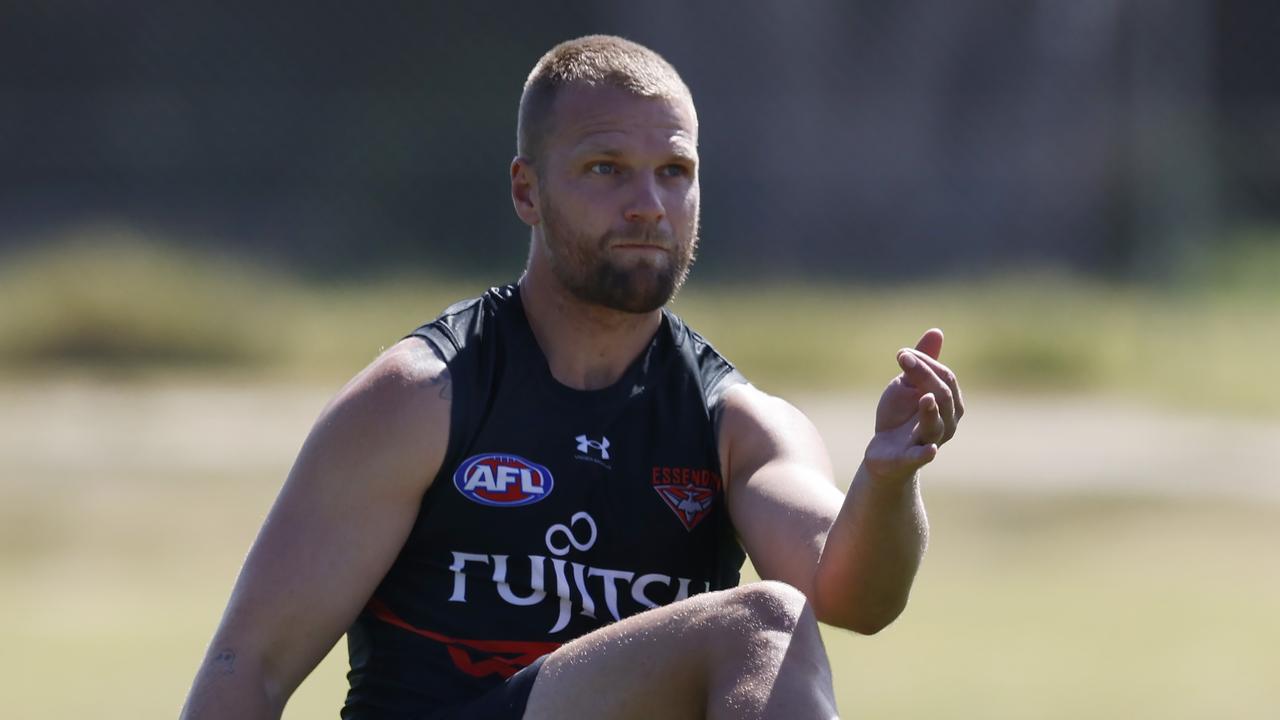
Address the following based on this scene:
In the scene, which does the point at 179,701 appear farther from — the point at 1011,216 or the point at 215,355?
the point at 1011,216

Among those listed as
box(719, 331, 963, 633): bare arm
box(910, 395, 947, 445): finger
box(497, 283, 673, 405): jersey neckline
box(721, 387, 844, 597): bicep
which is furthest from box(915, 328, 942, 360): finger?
box(497, 283, 673, 405): jersey neckline

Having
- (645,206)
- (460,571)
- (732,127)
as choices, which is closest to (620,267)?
(645,206)

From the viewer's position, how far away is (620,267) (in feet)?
11.2

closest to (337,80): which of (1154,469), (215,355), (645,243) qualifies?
(215,355)

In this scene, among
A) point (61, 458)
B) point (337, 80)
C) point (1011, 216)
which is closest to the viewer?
point (61, 458)

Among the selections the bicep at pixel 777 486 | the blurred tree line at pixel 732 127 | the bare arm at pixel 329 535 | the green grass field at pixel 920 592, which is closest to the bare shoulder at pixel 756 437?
the bicep at pixel 777 486

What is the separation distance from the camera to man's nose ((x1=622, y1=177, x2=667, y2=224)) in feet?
11.1

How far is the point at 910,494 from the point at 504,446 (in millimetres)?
705

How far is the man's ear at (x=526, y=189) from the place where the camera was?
3.55 meters

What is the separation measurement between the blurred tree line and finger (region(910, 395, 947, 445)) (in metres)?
15.5

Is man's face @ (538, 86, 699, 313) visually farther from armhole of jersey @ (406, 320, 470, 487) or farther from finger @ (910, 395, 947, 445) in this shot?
finger @ (910, 395, 947, 445)

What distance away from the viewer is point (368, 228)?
20.8 meters

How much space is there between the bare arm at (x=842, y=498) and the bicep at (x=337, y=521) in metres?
0.55

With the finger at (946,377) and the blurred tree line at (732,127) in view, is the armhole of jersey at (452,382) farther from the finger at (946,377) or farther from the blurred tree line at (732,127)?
the blurred tree line at (732,127)
